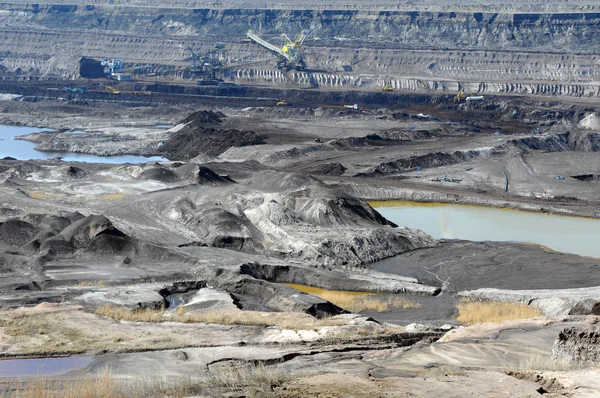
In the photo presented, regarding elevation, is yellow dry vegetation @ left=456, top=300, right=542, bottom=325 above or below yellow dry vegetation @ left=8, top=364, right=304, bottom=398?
below

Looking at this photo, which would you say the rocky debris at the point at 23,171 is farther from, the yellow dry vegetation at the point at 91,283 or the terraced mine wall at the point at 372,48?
the terraced mine wall at the point at 372,48

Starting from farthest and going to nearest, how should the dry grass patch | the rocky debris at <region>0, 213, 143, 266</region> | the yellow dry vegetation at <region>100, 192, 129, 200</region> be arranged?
the yellow dry vegetation at <region>100, 192, 129, 200</region>
the rocky debris at <region>0, 213, 143, 266</region>
the dry grass patch

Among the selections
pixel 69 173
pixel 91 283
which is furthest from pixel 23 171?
pixel 91 283

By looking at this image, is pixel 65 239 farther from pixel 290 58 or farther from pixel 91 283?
pixel 290 58

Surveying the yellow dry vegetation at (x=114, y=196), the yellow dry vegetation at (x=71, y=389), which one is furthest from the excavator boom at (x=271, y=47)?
the yellow dry vegetation at (x=71, y=389)

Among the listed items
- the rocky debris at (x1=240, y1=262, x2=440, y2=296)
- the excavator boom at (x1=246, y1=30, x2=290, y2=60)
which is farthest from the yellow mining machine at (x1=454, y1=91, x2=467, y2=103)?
the rocky debris at (x1=240, y1=262, x2=440, y2=296)

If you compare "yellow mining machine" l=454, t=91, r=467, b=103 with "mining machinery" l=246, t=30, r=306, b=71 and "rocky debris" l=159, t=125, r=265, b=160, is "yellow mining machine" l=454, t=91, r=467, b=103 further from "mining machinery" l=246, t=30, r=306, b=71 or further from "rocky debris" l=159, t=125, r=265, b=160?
"rocky debris" l=159, t=125, r=265, b=160
